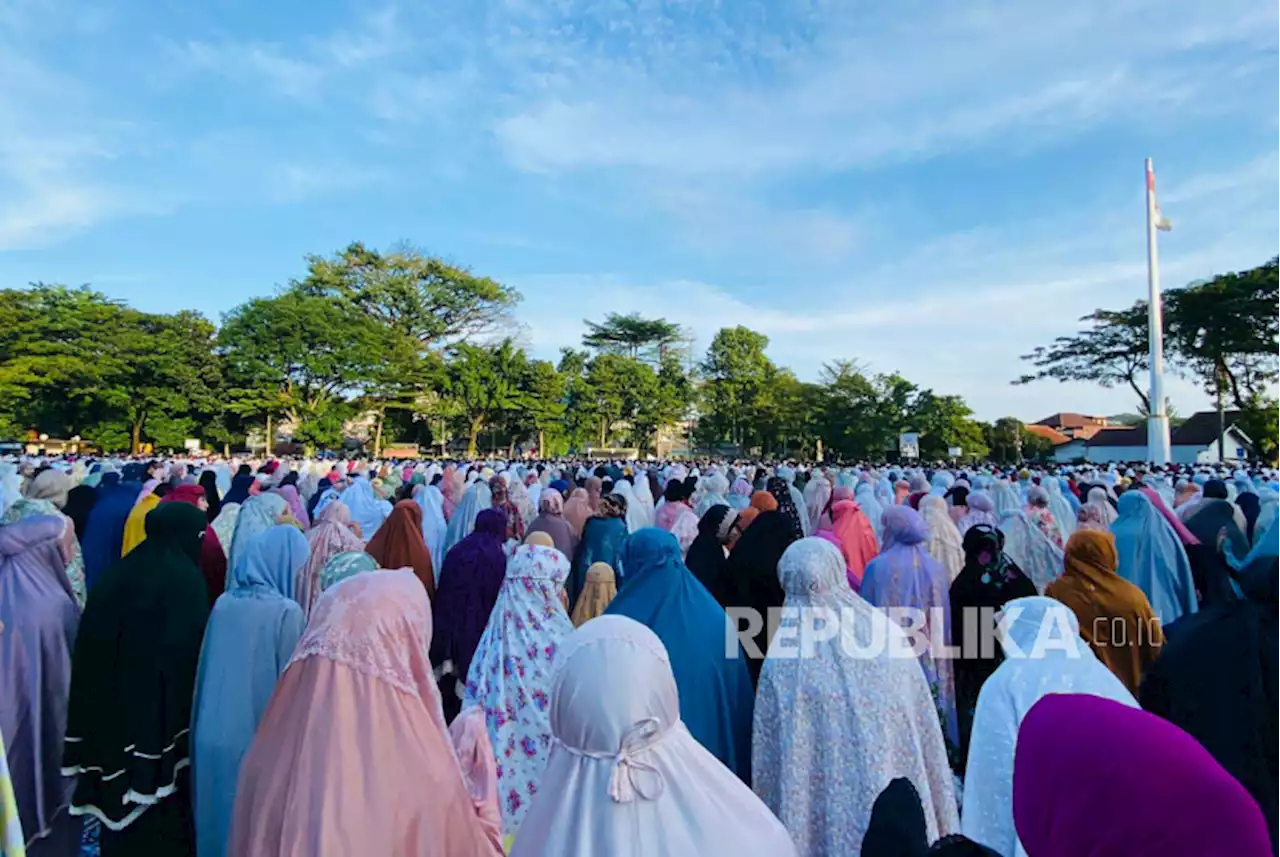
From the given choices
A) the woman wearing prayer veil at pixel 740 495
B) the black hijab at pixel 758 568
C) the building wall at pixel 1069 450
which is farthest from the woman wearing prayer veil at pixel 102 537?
the building wall at pixel 1069 450

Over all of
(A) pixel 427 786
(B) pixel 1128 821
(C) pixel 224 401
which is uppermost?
(C) pixel 224 401

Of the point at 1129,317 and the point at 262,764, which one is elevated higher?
the point at 1129,317

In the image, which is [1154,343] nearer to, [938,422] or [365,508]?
[938,422]

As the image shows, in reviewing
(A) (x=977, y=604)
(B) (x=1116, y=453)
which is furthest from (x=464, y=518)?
(B) (x=1116, y=453)

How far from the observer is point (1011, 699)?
84.8 inches

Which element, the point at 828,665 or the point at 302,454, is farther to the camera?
the point at 302,454

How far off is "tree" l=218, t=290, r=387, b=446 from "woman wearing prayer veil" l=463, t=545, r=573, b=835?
27591 mm

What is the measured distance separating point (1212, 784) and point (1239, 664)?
1.43 meters

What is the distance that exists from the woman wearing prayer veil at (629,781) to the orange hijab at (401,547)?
3530 mm

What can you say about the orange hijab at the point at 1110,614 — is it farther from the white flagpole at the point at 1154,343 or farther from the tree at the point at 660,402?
the tree at the point at 660,402

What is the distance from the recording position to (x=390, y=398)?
106 ft

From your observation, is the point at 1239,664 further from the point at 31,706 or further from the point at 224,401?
the point at 224,401

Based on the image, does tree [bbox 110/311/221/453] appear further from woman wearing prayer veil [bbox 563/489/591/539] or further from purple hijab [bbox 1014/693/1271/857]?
purple hijab [bbox 1014/693/1271/857]

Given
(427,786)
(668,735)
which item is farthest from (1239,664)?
(427,786)
